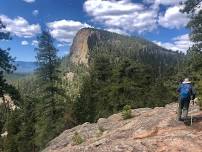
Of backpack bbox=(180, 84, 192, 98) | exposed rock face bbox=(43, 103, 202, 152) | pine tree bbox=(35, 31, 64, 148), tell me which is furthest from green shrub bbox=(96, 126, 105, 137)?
pine tree bbox=(35, 31, 64, 148)

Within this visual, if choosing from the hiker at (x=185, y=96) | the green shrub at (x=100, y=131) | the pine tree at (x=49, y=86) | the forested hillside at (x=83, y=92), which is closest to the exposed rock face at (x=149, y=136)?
the green shrub at (x=100, y=131)

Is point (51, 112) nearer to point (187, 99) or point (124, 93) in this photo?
point (124, 93)

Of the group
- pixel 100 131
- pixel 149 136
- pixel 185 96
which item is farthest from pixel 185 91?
pixel 100 131

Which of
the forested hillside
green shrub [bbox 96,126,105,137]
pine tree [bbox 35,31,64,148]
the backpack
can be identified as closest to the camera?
the backpack

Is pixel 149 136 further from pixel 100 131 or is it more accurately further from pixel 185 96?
pixel 100 131

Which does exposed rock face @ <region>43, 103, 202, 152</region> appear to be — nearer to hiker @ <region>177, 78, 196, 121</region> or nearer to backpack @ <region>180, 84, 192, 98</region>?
hiker @ <region>177, 78, 196, 121</region>

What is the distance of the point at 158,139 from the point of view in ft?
52.4

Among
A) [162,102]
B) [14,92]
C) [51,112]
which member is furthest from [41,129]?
[14,92]

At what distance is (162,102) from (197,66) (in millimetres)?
34551

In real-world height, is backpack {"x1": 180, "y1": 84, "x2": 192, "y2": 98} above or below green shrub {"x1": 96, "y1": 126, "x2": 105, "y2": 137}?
above

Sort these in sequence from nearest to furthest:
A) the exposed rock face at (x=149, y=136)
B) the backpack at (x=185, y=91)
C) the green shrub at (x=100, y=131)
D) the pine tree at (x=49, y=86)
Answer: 1. the exposed rock face at (x=149, y=136)
2. the backpack at (x=185, y=91)
3. the green shrub at (x=100, y=131)
4. the pine tree at (x=49, y=86)

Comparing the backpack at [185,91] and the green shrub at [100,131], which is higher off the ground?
the backpack at [185,91]

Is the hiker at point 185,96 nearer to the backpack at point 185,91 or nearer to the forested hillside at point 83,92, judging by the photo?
the backpack at point 185,91

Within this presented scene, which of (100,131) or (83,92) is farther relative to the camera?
(83,92)
